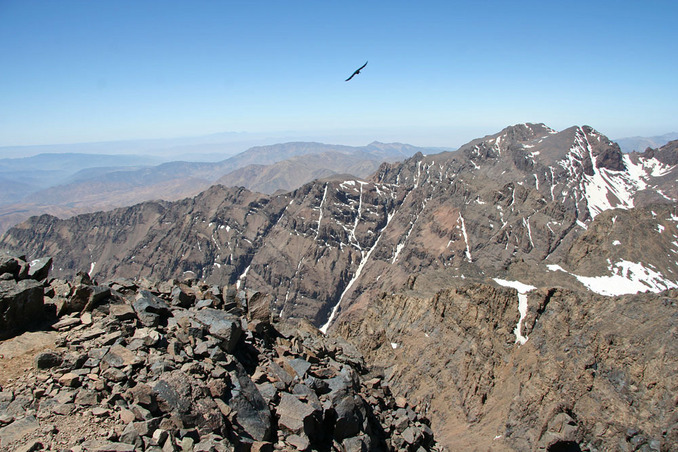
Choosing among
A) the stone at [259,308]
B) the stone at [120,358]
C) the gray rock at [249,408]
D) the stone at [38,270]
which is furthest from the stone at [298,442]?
the stone at [38,270]

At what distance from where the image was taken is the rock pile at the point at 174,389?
11.8 metres

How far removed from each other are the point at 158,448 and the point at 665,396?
53303 millimetres

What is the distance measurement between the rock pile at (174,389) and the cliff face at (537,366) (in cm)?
2981

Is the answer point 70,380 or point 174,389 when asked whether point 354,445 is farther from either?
point 70,380

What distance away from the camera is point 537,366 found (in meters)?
54.3

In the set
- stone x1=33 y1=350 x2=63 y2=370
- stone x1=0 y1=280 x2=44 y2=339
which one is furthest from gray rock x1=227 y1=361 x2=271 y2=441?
stone x1=0 y1=280 x2=44 y2=339

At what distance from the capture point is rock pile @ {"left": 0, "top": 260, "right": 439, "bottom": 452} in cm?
1184

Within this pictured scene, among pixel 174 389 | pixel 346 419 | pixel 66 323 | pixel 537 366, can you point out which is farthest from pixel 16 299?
pixel 537 366

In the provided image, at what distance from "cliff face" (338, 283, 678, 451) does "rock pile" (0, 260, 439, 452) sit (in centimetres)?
2981

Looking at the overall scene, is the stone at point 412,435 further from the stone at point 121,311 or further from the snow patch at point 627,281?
the snow patch at point 627,281

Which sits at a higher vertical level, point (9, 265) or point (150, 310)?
point (9, 265)

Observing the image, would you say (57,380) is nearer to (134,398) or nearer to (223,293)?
(134,398)

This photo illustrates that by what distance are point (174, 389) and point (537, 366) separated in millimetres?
Answer: 55507

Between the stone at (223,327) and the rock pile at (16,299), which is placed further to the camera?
the stone at (223,327)
